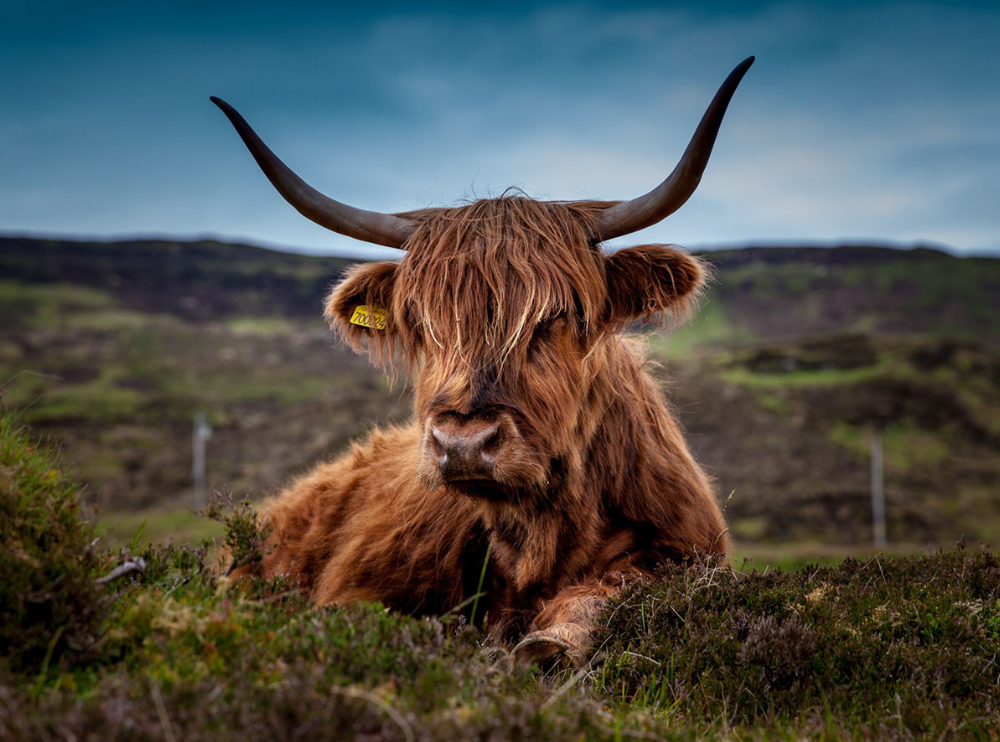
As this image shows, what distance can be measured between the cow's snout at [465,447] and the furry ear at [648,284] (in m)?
1.07

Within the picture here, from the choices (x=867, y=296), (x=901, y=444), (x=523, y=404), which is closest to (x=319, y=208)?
(x=523, y=404)

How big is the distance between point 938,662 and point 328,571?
9.65 feet

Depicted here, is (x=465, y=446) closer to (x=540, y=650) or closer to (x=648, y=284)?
(x=540, y=650)

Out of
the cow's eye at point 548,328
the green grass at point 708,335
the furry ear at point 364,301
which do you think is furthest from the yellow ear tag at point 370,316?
the green grass at point 708,335

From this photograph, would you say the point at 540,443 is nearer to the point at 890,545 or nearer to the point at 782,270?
the point at 890,545

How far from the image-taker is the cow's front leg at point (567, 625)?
2.96 meters

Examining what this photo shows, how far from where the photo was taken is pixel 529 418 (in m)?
3.30

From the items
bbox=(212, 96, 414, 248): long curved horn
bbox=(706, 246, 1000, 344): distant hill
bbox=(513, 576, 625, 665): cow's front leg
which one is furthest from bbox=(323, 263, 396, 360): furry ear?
bbox=(706, 246, 1000, 344): distant hill

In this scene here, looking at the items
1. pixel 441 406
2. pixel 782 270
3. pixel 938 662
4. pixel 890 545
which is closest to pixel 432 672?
pixel 441 406

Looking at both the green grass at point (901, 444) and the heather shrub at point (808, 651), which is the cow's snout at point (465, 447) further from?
the green grass at point (901, 444)

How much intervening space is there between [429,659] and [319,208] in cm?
241

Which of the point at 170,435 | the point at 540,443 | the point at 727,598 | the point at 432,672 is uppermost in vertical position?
the point at 540,443

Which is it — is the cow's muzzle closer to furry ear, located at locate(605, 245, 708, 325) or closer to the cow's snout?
the cow's snout

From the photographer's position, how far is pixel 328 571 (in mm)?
4379
